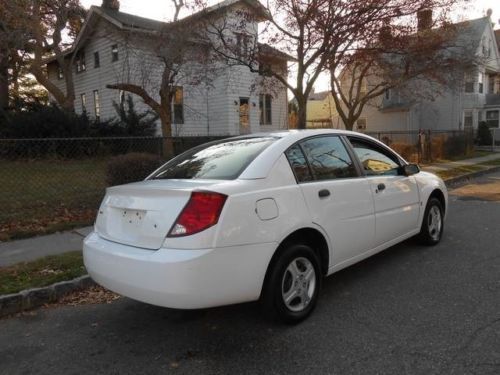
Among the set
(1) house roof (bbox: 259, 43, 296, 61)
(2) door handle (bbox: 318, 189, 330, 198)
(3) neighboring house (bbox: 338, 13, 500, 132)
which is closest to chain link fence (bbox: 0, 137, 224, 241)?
(2) door handle (bbox: 318, 189, 330, 198)

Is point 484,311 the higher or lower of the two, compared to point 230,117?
lower

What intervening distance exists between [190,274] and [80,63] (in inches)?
1009

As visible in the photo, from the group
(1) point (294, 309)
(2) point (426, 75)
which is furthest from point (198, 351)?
(2) point (426, 75)

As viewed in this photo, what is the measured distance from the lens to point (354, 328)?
3598mm

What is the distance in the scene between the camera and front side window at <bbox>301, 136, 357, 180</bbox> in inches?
162

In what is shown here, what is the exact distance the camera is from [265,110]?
24.6 m

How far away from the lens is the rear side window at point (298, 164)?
3.86 meters

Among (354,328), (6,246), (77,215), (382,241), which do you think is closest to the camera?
(354,328)

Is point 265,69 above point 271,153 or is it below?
above

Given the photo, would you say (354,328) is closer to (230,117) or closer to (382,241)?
(382,241)

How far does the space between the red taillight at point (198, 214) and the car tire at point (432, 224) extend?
11.2 ft

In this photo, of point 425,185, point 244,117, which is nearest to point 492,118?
point 244,117

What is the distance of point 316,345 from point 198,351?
0.87 m

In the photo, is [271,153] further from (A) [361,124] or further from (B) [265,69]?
(A) [361,124]
